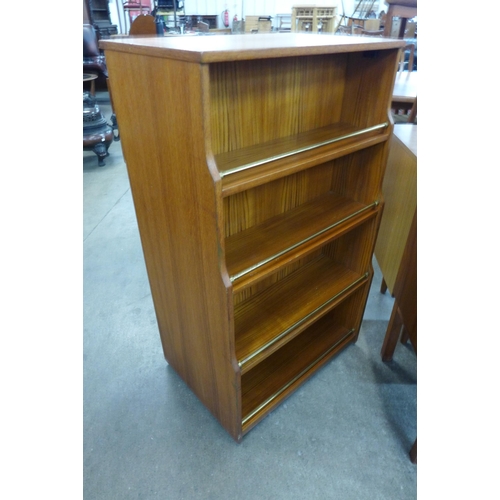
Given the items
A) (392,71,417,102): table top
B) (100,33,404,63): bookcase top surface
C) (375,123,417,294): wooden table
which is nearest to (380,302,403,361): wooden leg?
(375,123,417,294): wooden table

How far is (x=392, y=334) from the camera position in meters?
1.56

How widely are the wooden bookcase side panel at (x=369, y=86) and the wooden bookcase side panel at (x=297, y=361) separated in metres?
0.68

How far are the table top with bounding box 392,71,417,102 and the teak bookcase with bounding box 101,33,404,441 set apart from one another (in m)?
0.80

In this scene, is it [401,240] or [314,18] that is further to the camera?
[314,18]

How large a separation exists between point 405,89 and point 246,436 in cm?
232

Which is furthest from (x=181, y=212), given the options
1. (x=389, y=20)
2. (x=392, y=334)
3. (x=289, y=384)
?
(x=389, y=20)

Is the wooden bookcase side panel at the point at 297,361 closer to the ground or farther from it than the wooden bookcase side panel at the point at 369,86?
closer to the ground

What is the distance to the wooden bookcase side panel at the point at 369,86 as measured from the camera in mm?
1121

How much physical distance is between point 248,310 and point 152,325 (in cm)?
70

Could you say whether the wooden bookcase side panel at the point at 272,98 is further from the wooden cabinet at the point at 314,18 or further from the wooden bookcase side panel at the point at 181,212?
the wooden cabinet at the point at 314,18

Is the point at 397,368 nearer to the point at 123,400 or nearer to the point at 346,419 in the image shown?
the point at 346,419

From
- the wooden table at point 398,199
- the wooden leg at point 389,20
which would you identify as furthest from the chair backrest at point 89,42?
the wooden table at point 398,199

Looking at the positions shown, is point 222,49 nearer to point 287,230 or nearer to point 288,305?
point 287,230
